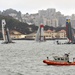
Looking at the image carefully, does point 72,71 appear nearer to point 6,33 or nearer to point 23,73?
point 23,73

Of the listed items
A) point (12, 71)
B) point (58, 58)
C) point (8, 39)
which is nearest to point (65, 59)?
point (58, 58)

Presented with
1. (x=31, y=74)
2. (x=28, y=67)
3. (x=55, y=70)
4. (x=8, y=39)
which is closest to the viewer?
(x=31, y=74)

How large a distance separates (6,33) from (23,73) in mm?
99080

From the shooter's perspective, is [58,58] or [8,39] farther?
[8,39]

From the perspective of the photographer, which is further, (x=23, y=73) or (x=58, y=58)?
(x=58, y=58)

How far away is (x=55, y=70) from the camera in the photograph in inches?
1724

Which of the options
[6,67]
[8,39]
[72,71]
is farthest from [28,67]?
[8,39]

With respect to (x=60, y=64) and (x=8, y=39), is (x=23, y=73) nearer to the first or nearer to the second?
(x=60, y=64)

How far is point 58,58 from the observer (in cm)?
4778

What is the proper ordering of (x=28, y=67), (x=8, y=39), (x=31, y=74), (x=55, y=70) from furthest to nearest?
1. (x=8, y=39)
2. (x=28, y=67)
3. (x=55, y=70)
4. (x=31, y=74)

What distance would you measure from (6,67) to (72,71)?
748 cm

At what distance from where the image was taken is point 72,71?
4309cm

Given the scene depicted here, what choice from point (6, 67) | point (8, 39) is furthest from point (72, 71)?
point (8, 39)

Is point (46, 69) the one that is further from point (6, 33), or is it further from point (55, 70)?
point (6, 33)
